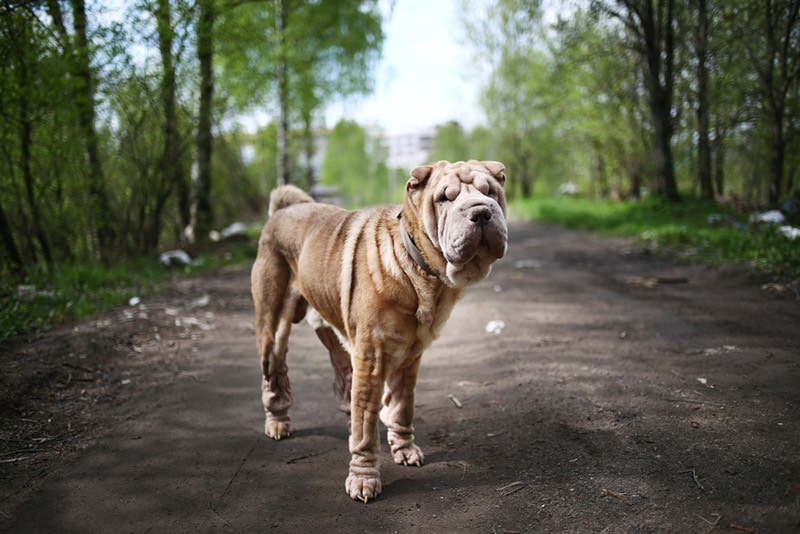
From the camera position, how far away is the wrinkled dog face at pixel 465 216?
263 cm

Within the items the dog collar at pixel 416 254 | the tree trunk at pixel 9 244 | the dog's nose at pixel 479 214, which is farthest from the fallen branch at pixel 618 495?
the tree trunk at pixel 9 244

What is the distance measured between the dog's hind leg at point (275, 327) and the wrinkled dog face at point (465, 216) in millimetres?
1555

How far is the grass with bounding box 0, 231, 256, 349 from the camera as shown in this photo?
5.47 m

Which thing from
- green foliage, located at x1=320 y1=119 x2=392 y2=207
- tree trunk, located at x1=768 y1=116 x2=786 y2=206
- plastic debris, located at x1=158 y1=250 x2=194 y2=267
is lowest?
plastic debris, located at x1=158 y1=250 x2=194 y2=267

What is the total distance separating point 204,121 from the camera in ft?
34.9

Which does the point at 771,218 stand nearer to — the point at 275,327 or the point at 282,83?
the point at 275,327

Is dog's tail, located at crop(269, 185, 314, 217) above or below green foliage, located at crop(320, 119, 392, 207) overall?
below

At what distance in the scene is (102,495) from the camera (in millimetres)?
3133

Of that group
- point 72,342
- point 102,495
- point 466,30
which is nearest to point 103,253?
point 72,342

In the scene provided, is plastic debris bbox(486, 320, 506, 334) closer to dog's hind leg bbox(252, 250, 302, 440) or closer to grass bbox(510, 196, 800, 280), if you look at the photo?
dog's hind leg bbox(252, 250, 302, 440)

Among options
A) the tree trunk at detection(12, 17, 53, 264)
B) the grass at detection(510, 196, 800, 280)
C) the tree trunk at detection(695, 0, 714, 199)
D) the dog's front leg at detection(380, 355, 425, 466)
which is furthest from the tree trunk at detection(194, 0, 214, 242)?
the tree trunk at detection(695, 0, 714, 199)

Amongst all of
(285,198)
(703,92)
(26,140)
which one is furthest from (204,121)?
(703,92)

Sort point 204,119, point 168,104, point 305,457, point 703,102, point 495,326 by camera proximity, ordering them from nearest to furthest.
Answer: point 305,457, point 495,326, point 168,104, point 204,119, point 703,102

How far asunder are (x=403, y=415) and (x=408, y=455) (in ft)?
0.87
